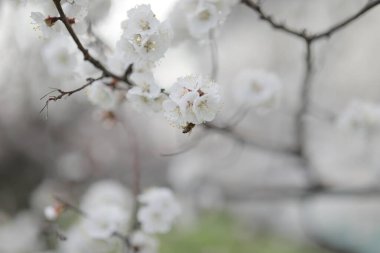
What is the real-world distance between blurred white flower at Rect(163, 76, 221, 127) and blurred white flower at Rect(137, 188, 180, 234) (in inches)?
25.0

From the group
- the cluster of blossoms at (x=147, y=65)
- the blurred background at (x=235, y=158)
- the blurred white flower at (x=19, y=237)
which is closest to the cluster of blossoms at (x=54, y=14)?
the cluster of blossoms at (x=147, y=65)

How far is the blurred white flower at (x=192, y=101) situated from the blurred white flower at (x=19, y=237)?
3941mm

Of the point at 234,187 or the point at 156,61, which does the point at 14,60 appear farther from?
the point at 234,187

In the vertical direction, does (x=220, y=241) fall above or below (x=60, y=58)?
above

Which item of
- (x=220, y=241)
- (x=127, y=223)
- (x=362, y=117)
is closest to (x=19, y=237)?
(x=220, y=241)

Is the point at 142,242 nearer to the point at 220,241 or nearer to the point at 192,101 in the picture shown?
the point at 192,101

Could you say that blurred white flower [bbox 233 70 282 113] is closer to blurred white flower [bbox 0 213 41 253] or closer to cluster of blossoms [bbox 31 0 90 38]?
cluster of blossoms [bbox 31 0 90 38]

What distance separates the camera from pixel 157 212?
1.82m

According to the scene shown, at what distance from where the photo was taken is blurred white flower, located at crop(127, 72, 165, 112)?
1412mm

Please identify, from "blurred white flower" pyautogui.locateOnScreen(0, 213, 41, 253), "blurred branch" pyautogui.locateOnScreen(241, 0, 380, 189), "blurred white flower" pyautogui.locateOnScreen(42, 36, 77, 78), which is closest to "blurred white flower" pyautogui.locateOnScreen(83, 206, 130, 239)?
"blurred white flower" pyautogui.locateOnScreen(42, 36, 77, 78)

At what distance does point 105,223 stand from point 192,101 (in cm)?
83

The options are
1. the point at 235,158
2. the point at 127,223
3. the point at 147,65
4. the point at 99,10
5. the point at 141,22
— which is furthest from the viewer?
the point at 235,158

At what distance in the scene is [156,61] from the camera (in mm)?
1404

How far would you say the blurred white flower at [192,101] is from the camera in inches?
48.2
